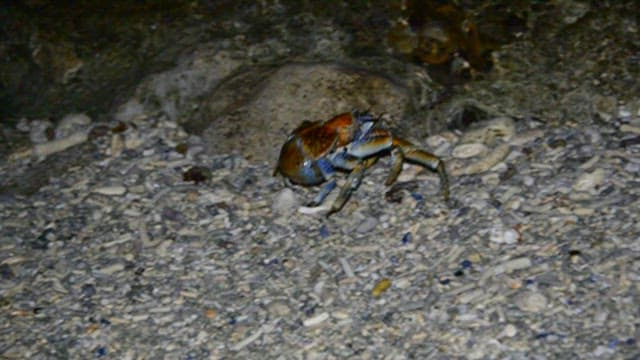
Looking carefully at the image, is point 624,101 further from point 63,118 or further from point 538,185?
point 63,118

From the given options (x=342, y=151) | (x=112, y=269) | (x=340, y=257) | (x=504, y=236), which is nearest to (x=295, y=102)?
(x=342, y=151)

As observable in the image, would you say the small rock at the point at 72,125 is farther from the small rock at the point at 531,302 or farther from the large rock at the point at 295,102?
the small rock at the point at 531,302

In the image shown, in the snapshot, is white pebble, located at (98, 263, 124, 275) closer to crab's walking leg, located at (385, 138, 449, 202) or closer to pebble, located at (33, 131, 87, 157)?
pebble, located at (33, 131, 87, 157)

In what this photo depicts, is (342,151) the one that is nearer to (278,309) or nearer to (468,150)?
(468,150)

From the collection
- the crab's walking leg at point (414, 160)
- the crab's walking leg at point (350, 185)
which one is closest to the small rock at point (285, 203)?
the crab's walking leg at point (350, 185)

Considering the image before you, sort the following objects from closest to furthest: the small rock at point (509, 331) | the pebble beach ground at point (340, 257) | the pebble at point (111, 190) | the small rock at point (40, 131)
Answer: the small rock at point (509, 331), the pebble beach ground at point (340, 257), the pebble at point (111, 190), the small rock at point (40, 131)

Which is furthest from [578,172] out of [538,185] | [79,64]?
[79,64]

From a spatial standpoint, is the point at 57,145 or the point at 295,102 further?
the point at 57,145
